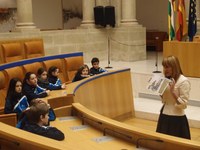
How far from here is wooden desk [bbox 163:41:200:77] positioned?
766 centimetres

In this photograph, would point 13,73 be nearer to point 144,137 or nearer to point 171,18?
point 144,137

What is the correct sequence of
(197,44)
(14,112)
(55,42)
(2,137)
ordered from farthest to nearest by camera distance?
(55,42), (197,44), (14,112), (2,137)

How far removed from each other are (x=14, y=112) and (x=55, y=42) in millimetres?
6145

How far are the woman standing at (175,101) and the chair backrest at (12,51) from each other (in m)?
4.63

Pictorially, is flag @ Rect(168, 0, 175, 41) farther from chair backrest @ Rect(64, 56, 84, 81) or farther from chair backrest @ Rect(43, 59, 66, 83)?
chair backrest @ Rect(43, 59, 66, 83)

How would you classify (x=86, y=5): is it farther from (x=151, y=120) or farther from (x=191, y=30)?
(x=151, y=120)

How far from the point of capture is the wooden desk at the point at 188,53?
7.66 meters

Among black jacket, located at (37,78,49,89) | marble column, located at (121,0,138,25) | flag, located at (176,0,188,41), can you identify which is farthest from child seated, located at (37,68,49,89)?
marble column, located at (121,0,138,25)

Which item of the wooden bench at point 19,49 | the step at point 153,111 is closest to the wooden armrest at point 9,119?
the step at point 153,111

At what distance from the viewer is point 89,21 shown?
37.3 feet

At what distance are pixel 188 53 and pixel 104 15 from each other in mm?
4111

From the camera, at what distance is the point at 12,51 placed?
7750 mm

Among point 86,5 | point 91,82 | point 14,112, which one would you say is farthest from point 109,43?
point 14,112

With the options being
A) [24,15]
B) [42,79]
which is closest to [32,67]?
[42,79]
